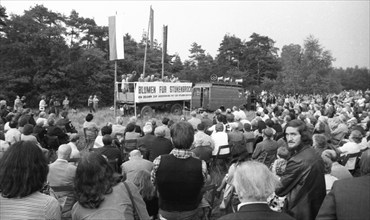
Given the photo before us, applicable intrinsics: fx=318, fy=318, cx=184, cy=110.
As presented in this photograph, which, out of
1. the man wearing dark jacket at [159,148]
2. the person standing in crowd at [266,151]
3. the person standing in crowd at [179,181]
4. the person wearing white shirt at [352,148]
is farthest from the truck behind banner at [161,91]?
the person standing in crowd at [179,181]

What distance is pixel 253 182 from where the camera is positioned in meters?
2.09

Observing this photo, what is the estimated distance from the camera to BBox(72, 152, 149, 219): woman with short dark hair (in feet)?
7.91

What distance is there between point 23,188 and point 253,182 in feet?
5.35

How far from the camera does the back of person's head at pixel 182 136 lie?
340cm

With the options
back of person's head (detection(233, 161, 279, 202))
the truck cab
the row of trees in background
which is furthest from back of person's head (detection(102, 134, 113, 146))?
the row of trees in background

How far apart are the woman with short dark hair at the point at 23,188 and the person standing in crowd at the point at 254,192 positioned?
1.28m

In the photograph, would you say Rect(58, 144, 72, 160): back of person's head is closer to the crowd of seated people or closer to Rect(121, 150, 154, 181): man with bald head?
the crowd of seated people

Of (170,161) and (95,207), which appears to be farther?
(170,161)

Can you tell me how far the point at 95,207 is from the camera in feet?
7.94

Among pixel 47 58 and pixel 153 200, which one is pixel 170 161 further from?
pixel 47 58

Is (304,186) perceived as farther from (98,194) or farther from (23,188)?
(23,188)

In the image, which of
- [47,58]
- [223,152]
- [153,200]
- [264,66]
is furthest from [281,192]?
[264,66]

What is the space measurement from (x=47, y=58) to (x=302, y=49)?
33803 millimetres

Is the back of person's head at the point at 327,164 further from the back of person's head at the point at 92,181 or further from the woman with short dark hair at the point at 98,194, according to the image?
the back of person's head at the point at 92,181
